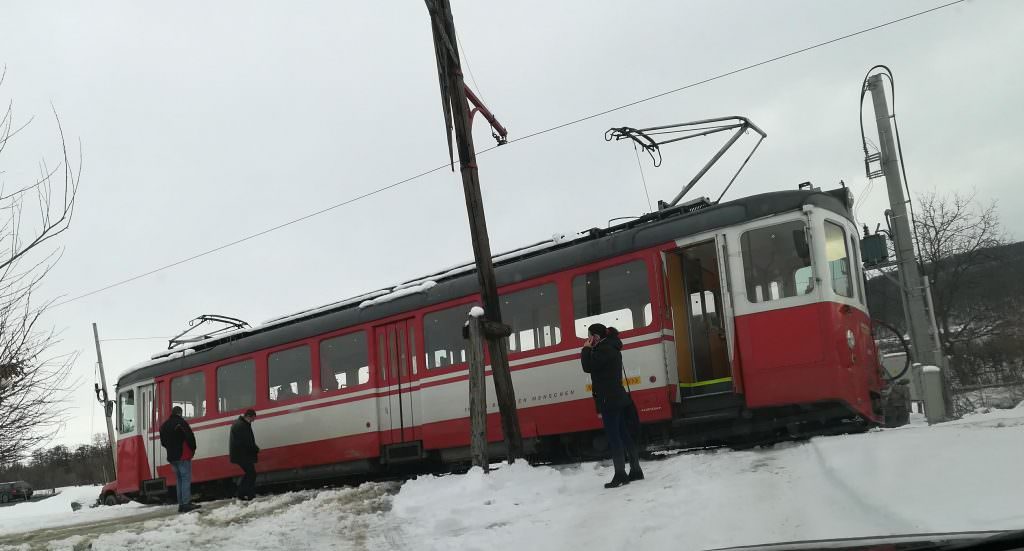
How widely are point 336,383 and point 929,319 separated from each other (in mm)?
10678

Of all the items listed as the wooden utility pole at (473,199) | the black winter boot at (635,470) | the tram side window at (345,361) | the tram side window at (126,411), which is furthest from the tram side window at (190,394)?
the black winter boot at (635,470)

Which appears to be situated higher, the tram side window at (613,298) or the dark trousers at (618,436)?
the tram side window at (613,298)

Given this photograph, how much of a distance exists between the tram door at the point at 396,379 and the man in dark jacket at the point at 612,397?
14.8 feet

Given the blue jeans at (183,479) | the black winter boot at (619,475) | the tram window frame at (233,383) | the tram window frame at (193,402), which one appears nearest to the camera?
the black winter boot at (619,475)

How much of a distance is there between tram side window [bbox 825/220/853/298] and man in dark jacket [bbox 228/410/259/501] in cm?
900

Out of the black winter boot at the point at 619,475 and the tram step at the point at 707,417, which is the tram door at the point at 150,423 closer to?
the tram step at the point at 707,417

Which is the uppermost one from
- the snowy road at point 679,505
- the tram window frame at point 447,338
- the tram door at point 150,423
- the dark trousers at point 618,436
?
the tram window frame at point 447,338

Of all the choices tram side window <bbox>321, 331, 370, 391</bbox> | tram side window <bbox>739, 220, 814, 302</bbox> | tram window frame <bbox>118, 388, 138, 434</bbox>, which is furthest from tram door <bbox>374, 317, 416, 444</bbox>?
tram window frame <bbox>118, 388, 138, 434</bbox>

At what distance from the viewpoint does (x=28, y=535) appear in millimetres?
12047

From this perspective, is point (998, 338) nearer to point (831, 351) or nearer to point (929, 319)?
point (929, 319)

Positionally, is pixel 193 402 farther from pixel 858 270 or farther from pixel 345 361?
pixel 858 270

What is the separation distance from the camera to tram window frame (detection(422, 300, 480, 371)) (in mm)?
12332

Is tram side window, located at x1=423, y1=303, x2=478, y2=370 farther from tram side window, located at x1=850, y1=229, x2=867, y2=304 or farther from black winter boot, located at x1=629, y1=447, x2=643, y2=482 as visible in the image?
tram side window, located at x1=850, y1=229, x2=867, y2=304

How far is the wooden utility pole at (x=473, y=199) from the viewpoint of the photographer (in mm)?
10469
